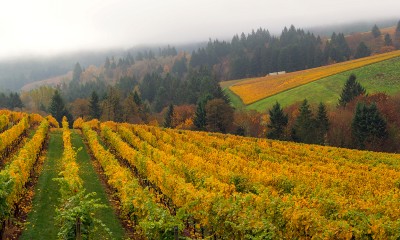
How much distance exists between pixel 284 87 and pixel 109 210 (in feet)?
288

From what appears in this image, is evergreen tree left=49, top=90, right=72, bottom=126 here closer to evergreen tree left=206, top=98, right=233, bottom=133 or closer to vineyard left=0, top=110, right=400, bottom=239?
evergreen tree left=206, top=98, right=233, bottom=133

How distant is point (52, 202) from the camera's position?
75.8 ft

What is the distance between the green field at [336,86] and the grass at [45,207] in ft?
217

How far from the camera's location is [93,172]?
31.9 m

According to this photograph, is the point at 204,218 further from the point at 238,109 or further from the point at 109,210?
the point at 238,109

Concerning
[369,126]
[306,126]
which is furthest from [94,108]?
[369,126]

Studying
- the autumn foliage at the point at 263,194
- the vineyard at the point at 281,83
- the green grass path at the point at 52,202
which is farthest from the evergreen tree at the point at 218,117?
the green grass path at the point at 52,202

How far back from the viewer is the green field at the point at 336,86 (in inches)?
3376

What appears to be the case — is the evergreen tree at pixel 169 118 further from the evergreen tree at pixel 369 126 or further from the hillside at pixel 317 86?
the evergreen tree at pixel 369 126

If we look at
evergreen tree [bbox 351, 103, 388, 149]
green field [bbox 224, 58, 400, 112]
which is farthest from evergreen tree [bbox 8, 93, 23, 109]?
evergreen tree [bbox 351, 103, 388, 149]

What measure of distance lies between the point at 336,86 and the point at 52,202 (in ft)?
280

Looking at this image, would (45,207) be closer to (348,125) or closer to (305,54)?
(348,125)

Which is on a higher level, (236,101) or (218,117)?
(218,117)

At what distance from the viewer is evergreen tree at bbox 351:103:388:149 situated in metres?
59.6
